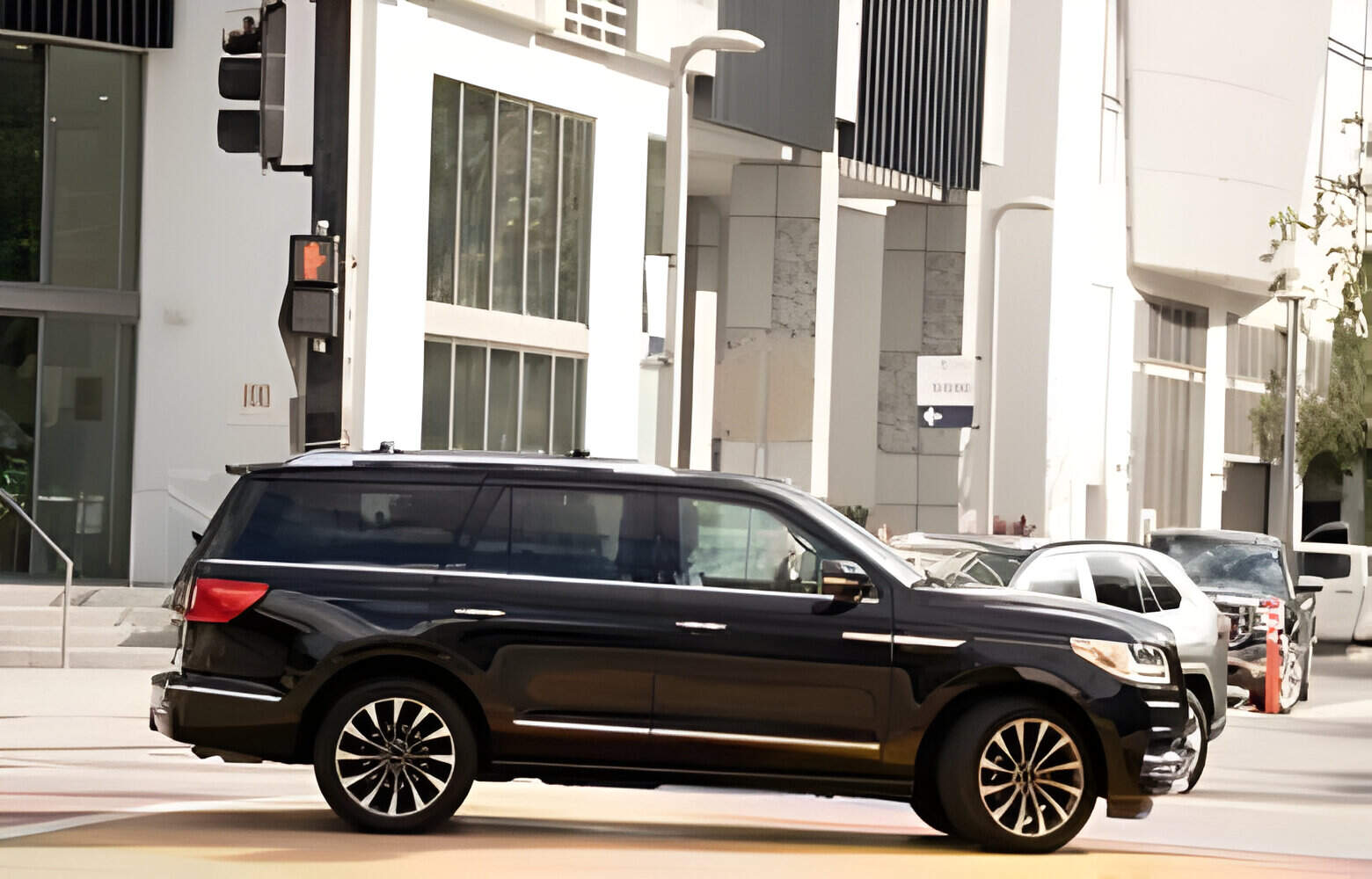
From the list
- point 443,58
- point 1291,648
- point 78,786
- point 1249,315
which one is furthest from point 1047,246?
point 78,786

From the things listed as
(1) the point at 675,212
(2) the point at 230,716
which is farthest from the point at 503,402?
(2) the point at 230,716

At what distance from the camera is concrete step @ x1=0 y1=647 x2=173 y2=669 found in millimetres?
22594

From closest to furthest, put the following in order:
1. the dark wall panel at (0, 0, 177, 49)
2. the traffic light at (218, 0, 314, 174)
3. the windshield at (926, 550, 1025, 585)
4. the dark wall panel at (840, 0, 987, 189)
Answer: the traffic light at (218, 0, 314, 174) < the windshield at (926, 550, 1025, 585) < the dark wall panel at (0, 0, 177, 49) < the dark wall panel at (840, 0, 987, 189)

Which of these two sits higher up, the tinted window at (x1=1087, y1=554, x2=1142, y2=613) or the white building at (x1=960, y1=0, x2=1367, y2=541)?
the white building at (x1=960, y1=0, x2=1367, y2=541)

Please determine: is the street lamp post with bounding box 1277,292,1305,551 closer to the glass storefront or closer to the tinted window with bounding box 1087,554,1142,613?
the glass storefront

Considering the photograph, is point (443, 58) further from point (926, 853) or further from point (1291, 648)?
point (926, 853)

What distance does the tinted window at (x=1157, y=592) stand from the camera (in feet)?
53.0

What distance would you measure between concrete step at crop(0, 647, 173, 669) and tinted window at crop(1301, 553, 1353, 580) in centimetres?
1660

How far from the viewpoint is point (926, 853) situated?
10656 mm

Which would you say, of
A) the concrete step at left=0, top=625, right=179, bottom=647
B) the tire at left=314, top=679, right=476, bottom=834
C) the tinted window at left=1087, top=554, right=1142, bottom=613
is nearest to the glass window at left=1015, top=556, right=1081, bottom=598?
the tinted window at left=1087, top=554, right=1142, bottom=613

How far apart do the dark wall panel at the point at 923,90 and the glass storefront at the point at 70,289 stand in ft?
48.0

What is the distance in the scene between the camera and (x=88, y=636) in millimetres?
23891

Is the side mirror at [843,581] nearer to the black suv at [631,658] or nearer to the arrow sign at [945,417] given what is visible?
the black suv at [631,658]

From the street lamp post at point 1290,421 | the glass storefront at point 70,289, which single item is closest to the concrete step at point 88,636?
the glass storefront at point 70,289
